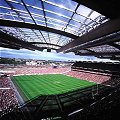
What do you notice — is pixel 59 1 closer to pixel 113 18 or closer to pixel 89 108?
pixel 113 18

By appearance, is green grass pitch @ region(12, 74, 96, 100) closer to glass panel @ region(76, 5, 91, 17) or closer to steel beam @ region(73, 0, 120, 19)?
glass panel @ region(76, 5, 91, 17)

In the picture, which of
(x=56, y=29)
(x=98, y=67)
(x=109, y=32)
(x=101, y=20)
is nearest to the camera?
(x=109, y=32)

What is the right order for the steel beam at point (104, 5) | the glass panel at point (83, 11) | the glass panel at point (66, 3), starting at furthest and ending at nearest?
1. the glass panel at point (83, 11)
2. the glass panel at point (66, 3)
3. the steel beam at point (104, 5)

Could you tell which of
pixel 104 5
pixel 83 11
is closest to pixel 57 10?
pixel 83 11

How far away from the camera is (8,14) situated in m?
9.20

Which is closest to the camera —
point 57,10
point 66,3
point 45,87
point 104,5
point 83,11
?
point 104,5

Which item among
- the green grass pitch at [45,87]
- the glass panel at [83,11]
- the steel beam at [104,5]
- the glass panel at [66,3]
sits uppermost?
the glass panel at [66,3]

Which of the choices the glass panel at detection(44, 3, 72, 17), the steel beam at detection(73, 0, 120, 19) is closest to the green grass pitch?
the glass panel at detection(44, 3, 72, 17)

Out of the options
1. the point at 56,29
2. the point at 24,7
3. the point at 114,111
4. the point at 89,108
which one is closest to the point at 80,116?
the point at 89,108

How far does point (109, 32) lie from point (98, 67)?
128 ft

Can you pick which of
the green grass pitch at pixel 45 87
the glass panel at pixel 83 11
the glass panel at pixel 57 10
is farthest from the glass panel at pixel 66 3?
the green grass pitch at pixel 45 87

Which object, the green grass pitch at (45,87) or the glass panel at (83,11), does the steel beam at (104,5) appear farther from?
the green grass pitch at (45,87)

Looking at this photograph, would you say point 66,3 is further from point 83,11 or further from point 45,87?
point 45,87

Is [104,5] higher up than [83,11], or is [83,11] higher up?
[83,11]
